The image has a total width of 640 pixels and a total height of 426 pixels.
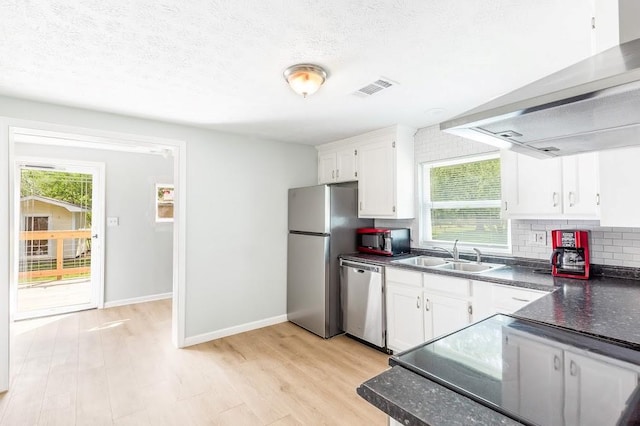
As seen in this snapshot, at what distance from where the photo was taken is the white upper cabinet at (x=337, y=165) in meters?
3.86

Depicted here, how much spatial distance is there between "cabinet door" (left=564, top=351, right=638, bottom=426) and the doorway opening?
17.5 ft

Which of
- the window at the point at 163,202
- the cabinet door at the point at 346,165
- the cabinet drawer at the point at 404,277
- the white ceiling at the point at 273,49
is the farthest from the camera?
the window at the point at 163,202

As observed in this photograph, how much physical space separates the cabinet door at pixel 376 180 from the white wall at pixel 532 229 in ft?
1.18

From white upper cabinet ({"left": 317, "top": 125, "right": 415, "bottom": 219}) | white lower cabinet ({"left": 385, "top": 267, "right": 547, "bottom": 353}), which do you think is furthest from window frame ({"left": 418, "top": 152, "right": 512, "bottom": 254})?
white lower cabinet ({"left": 385, "top": 267, "right": 547, "bottom": 353})

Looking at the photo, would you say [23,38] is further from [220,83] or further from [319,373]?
[319,373]

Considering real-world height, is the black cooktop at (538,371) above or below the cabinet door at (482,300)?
above

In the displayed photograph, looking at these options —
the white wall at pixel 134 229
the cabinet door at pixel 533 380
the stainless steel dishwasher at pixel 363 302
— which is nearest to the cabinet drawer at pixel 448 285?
the stainless steel dishwasher at pixel 363 302

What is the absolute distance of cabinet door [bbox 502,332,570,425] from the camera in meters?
0.69

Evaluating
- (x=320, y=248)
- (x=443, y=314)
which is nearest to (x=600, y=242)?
(x=443, y=314)

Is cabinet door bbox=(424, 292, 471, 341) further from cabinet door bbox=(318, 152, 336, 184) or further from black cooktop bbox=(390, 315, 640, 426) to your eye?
cabinet door bbox=(318, 152, 336, 184)

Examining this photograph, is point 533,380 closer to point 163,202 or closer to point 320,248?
point 320,248

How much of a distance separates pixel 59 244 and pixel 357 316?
4266 millimetres

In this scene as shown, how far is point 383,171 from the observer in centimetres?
350

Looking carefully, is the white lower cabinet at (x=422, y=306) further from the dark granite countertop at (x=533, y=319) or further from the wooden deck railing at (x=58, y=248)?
the wooden deck railing at (x=58, y=248)
